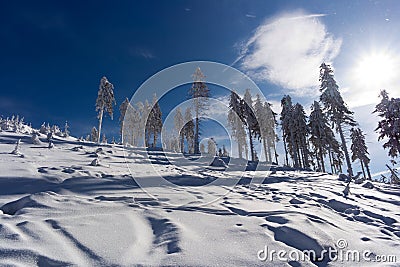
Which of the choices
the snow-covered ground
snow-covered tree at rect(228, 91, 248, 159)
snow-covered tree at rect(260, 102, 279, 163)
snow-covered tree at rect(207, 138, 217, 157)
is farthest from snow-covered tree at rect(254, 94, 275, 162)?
the snow-covered ground

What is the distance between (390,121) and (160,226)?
21751 mm

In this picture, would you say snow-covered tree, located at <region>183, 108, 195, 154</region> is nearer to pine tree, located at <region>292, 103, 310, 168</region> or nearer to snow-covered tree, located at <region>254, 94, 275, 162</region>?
snow-covered tree, located at <region>254, 94, 275, 162</region>

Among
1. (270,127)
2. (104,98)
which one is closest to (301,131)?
(270,127)

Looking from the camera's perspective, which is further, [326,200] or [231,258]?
[326,200]

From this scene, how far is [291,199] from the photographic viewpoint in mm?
5953

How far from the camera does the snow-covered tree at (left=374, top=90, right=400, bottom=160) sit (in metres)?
17.1

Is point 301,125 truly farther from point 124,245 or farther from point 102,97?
point 124,245

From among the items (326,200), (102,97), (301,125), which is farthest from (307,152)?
(102,97)

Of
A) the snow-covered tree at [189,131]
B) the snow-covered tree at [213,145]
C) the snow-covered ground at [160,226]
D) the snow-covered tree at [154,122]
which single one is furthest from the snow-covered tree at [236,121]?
the snow-covered ground at [160,226]

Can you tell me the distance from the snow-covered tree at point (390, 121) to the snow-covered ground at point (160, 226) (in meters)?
15.6

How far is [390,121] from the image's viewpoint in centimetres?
1764

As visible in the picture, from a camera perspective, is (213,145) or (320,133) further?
(320,133)

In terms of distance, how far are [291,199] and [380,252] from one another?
2.94 metres

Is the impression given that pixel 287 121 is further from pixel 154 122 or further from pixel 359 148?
pixel 154 122
